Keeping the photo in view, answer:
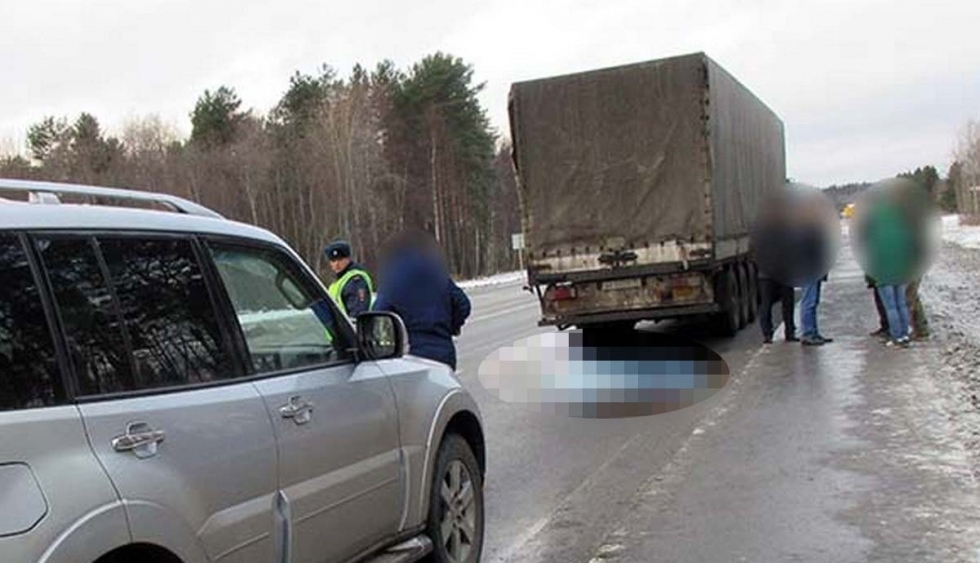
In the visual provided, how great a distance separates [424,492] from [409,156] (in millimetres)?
60994

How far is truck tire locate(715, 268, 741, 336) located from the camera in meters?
13.3

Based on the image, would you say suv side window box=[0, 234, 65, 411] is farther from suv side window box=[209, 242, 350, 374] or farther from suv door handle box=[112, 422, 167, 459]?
suv side window box=[209, 242, 350, 374]

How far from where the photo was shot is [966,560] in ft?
15.3

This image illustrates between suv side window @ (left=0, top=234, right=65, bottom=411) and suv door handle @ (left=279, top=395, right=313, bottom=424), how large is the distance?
943mm

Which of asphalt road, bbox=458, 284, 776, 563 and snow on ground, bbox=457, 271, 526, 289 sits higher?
asphalt road, bbox=458, 284, 776, 563

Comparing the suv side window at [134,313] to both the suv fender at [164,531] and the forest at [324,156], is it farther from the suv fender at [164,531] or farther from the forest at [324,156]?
the forest at [324,156]

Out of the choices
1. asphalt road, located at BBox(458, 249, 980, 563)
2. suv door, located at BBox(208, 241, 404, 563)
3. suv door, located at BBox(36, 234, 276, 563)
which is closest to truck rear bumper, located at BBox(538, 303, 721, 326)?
asphalt road, located at BBox(458, 249, 980, 563)

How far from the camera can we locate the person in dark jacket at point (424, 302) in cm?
654

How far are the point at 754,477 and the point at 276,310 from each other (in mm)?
3781

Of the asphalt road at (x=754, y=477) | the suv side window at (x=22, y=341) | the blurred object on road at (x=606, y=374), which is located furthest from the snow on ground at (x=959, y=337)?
the suv side window at (x=22, y=341)

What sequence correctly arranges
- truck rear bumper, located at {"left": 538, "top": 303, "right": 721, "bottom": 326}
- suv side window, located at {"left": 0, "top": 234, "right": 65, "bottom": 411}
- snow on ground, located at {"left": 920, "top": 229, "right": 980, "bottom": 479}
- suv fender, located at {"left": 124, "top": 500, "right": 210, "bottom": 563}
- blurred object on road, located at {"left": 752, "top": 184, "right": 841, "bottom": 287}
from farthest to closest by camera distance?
blurred object on road, located at {"left": 752, "top": 184, "right": 841, "bottom": 287}
truck rear bumper, located at {"left": 538, "top": 303, "right": 721, "bottom": 326}
snow on ground, located at {"left": 920, "top": 229, "right": 980, "bottom": 479}
suv fender, located at {"left": 124, "top": 500, "right": 210, "bottom": 563}
suv side window, located at {"left": 0, "top": 234, "right": 65, "bottom": 411}

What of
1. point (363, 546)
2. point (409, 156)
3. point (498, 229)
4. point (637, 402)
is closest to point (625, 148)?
point (637, 402)

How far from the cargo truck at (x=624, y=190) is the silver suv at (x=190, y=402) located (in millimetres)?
8358

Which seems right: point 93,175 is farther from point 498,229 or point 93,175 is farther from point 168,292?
point 168,292
